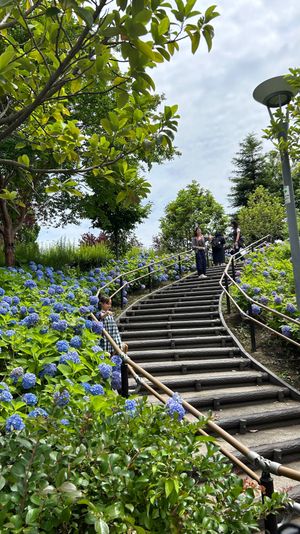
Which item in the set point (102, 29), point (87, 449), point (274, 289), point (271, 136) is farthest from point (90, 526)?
point (274, 289)

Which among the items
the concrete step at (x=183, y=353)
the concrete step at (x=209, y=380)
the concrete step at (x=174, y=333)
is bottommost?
the concrete step at (x=209, y=380)

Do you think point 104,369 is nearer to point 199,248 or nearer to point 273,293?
point 273,293

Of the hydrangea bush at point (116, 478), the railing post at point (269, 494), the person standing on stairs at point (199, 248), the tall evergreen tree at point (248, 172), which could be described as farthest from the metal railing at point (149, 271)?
the tall evergreen tree at point (248, 172)

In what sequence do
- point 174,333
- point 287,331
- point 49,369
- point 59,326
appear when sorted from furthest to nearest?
point 174,333
point 287,331
point 59,326
point 49,369

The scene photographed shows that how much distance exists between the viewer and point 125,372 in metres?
3.58

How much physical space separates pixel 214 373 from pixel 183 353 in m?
0.67

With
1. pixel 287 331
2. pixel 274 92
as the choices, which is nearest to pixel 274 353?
pixel 287 331

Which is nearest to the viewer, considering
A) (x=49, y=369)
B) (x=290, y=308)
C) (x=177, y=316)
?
(x=49, y=369)

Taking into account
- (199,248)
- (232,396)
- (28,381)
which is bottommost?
(232,396)

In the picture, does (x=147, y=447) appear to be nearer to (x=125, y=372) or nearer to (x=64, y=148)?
(x=125, y=372)

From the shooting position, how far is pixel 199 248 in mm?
10719

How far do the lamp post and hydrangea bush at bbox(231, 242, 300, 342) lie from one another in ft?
2.52

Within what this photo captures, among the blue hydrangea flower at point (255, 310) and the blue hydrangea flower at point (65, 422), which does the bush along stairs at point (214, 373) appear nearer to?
the blue hydrangea flower at point (255, 310)

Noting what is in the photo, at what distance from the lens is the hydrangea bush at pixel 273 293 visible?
5.76 metres
